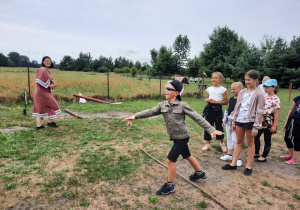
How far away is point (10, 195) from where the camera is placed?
10.1 ft

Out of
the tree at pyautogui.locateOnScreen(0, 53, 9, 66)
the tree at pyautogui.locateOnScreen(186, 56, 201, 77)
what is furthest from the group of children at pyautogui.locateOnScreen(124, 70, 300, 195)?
the tree at pyautogui.locateOnScreen(0, 53, 9, 66)

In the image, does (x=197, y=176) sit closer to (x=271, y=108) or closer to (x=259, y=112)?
(x=259, y=112)

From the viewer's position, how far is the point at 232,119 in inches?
166

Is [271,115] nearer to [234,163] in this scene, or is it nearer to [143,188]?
[234,163]

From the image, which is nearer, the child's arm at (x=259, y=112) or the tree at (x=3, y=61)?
the child's arm at (x=259, y=112)

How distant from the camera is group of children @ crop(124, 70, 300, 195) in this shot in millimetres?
3309

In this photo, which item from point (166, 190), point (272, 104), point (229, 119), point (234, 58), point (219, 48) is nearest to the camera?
point (166, 190)

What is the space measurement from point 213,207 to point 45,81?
5885mm

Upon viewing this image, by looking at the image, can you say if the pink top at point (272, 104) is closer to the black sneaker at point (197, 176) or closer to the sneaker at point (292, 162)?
the sneaker at point (292, 162)

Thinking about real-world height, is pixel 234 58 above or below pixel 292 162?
above

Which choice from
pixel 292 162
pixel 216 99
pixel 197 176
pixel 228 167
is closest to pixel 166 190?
pixel 197 176

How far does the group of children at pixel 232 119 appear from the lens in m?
3.31

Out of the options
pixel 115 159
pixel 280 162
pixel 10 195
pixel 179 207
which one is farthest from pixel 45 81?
pixel 280 162

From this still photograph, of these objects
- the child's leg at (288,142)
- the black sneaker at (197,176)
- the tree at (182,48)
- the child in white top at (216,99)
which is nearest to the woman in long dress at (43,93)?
the child in white top at (216,99)
